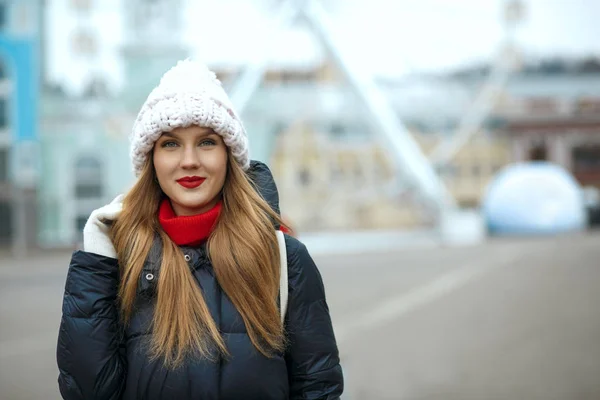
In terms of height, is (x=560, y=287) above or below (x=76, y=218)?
below

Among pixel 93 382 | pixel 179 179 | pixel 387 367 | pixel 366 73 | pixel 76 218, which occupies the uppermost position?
pixel 366 73

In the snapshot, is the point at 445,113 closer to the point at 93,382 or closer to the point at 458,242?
the point at 458,242

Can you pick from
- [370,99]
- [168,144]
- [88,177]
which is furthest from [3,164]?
[168,144]

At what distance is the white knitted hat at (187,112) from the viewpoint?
1.25m

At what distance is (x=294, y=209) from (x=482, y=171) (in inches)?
232

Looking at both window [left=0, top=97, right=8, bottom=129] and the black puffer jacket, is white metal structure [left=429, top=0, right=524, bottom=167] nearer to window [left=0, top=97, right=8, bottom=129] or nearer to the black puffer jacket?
window [left=0, top=97, right=8, bottom=129]

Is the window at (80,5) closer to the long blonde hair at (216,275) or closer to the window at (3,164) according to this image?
the window at (3,164)

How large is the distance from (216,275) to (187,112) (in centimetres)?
24

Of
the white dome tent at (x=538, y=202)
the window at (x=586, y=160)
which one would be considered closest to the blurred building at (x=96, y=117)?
the white dome tent at (x=538, y=202)

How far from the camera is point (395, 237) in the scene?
16.2m

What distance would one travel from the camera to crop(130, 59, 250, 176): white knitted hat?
1252 mm

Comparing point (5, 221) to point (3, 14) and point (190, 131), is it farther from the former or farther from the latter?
point (190, 131)

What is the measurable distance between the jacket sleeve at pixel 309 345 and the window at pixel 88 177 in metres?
17.4

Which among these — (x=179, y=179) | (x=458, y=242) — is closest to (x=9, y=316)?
(x=179, y=179)
